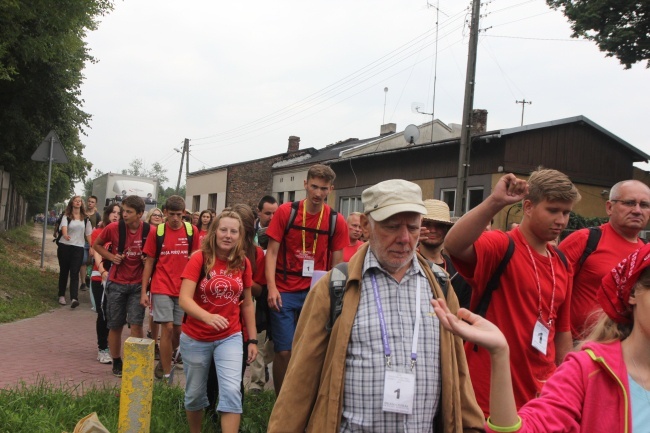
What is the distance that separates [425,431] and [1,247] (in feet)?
59.8

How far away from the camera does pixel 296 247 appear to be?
18.9ft

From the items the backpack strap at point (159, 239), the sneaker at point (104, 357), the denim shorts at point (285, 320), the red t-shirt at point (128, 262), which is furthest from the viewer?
the sneaker at point (104, 357)

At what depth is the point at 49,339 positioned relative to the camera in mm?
8883

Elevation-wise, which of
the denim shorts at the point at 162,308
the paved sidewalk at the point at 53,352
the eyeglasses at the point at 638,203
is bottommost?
the paved sidewalk at the point at 53,352

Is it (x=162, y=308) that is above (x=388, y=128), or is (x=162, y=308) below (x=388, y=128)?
below

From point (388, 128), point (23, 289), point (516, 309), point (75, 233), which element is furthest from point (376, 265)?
point (388, 128)

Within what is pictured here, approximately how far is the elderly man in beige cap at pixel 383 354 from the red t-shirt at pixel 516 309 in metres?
0.58

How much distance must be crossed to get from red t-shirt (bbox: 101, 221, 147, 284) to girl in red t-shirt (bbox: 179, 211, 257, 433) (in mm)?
2524

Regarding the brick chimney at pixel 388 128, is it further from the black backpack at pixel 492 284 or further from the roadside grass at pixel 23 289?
the black backpack at pixel 492 284

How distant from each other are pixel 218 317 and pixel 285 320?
125 centimetres

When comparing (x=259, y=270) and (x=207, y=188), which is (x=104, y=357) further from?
(x=207, y=188)

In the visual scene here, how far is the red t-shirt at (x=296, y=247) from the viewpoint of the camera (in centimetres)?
573

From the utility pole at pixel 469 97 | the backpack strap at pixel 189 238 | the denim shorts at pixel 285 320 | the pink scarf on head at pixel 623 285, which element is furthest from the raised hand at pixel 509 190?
the utility pole at pixel 469 97

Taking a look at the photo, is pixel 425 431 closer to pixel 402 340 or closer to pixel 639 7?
pixel 402 340
